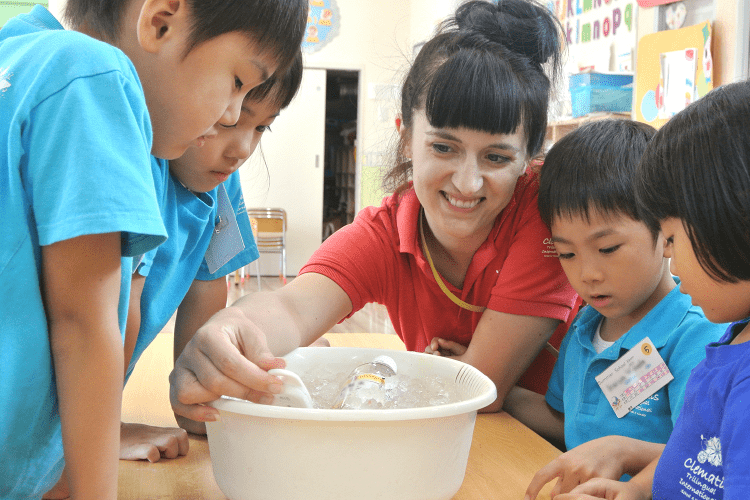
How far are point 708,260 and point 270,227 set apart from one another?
552 cm

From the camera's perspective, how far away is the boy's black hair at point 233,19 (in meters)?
0.60

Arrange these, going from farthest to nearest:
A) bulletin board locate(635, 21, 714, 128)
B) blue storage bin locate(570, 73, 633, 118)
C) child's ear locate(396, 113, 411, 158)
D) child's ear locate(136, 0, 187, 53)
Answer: blue storage bin locate(570, 73, 633, 118), bulletin board locate(635, 21, 714, 128), child's ear locate(396, 113, 411, 158), child's ear locate(136, 0, 187, 53)

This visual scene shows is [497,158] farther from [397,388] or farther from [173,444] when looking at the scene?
[173,444]

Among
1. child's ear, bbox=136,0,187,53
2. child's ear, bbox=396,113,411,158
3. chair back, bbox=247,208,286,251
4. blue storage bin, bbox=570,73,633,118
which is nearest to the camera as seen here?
child's ear, bbox=136,0,187,53

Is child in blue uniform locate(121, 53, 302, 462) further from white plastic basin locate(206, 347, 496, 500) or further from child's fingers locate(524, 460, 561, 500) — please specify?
child's fingers locate(524, 460, 561, 500)

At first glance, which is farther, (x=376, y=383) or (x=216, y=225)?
(x=216, y=225)

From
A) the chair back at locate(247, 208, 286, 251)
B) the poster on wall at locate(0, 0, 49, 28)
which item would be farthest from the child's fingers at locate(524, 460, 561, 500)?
the chair back at locate(247, 208, 286, 251)

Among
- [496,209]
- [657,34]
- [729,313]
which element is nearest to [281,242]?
[657,34]

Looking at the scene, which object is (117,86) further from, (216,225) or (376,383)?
(216,225)

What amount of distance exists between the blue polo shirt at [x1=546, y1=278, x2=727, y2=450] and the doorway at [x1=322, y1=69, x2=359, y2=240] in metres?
5.83

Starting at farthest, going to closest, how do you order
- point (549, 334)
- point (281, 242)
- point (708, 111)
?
point (281, 242)
point (549, 334)
point (708, 111)

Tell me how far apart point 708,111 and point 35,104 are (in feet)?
1.93

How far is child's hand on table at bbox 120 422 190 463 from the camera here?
777mm

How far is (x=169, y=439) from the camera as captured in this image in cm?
80
